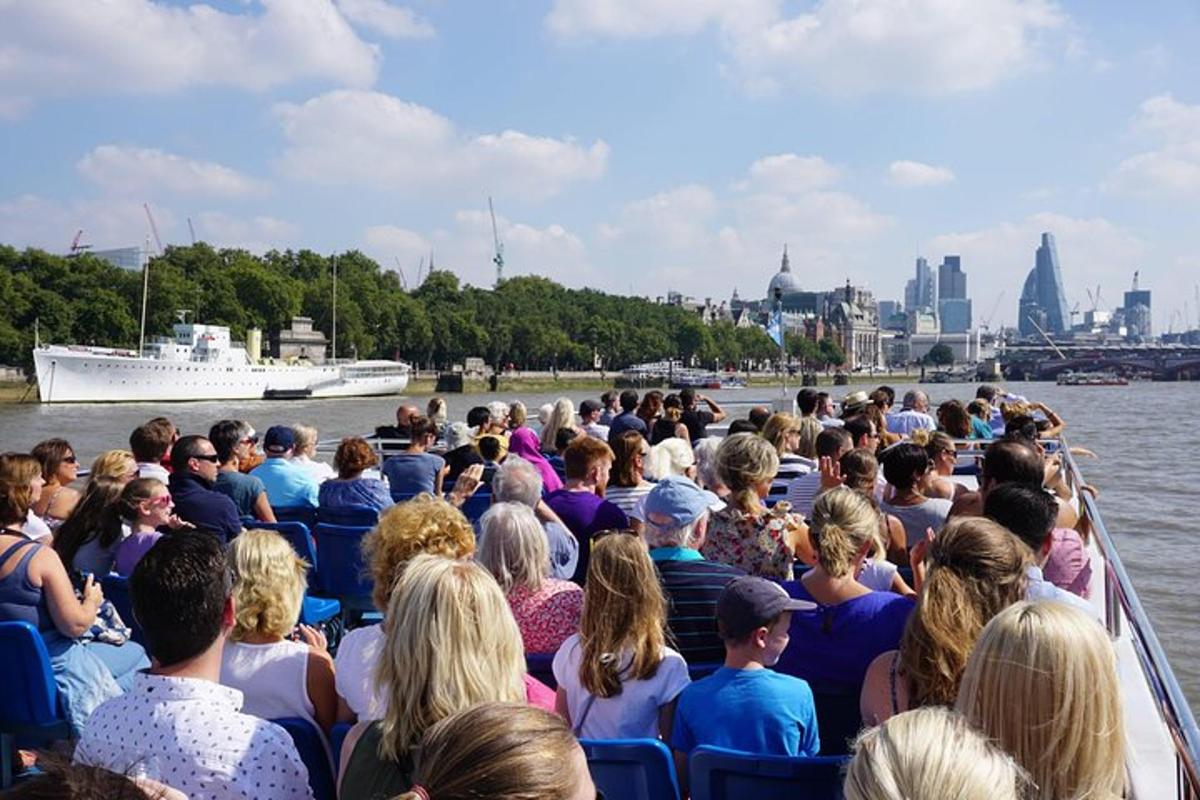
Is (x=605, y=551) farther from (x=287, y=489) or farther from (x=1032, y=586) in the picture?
(x=287, y=489)

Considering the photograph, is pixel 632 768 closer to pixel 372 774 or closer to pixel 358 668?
pixel 372 774

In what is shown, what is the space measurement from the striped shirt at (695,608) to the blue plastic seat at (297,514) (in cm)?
415

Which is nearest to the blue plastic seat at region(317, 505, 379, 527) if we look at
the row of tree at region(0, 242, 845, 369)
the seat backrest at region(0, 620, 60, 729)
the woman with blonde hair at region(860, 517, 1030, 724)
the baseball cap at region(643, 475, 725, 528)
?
the baseball cap at region(643, 475, 725, 528)

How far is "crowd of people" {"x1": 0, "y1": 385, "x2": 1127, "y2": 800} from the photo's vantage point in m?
2.20

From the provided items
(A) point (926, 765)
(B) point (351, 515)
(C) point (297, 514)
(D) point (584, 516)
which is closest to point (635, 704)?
(A) point (926, 765)

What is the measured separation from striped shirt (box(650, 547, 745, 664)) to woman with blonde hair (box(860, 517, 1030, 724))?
0.93 meters

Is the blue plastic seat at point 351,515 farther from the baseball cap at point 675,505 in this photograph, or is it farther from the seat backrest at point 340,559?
the baseball cap at point 675,505

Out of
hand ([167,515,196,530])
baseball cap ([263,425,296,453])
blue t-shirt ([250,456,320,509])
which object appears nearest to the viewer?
hand ([167,515,196,530])

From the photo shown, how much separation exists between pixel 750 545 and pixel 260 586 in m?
2.26

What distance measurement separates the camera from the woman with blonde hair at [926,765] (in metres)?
1.85

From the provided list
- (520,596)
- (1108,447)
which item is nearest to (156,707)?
(520,596)

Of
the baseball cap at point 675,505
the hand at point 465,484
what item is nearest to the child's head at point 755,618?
the baseball cap at point 675,505

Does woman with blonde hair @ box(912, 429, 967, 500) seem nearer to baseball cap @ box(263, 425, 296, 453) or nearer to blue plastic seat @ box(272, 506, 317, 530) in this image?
blue plastic seat @ box(272, 506, 317, 530)

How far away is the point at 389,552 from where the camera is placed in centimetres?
437
